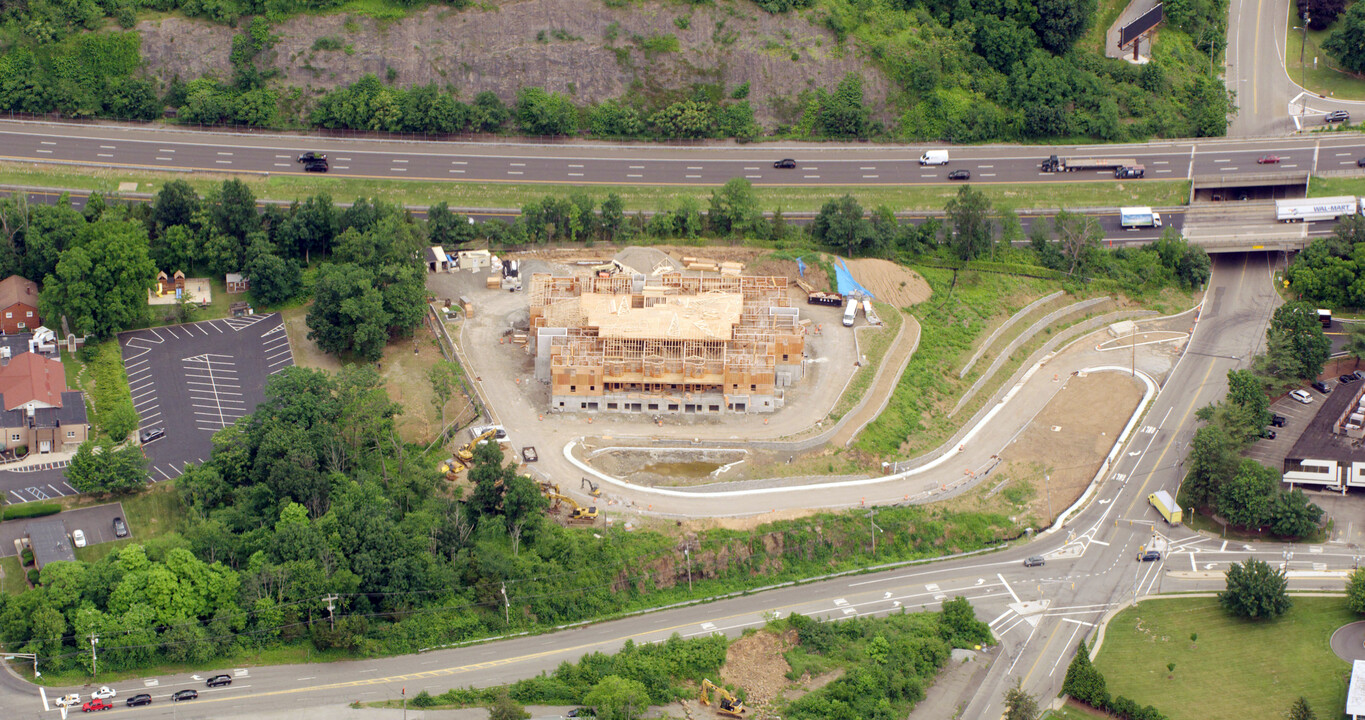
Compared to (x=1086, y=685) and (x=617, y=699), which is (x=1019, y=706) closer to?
(x=1086, y=685)

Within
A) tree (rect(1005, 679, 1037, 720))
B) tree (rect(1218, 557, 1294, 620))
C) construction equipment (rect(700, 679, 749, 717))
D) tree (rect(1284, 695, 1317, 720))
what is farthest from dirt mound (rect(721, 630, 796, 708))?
tree (rect(1284, 695, 1317, 720))

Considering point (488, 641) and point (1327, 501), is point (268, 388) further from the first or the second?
point (1327, 501)

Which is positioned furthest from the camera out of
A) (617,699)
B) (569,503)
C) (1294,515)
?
(1294,515)

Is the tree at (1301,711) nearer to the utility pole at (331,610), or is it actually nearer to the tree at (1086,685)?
the tree at (1086,685)

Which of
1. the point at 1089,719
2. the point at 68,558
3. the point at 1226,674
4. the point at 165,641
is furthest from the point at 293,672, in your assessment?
the point at 1226,674

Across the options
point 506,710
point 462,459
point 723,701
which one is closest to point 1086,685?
point 723,701

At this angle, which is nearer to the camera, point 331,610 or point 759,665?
point 331,610
